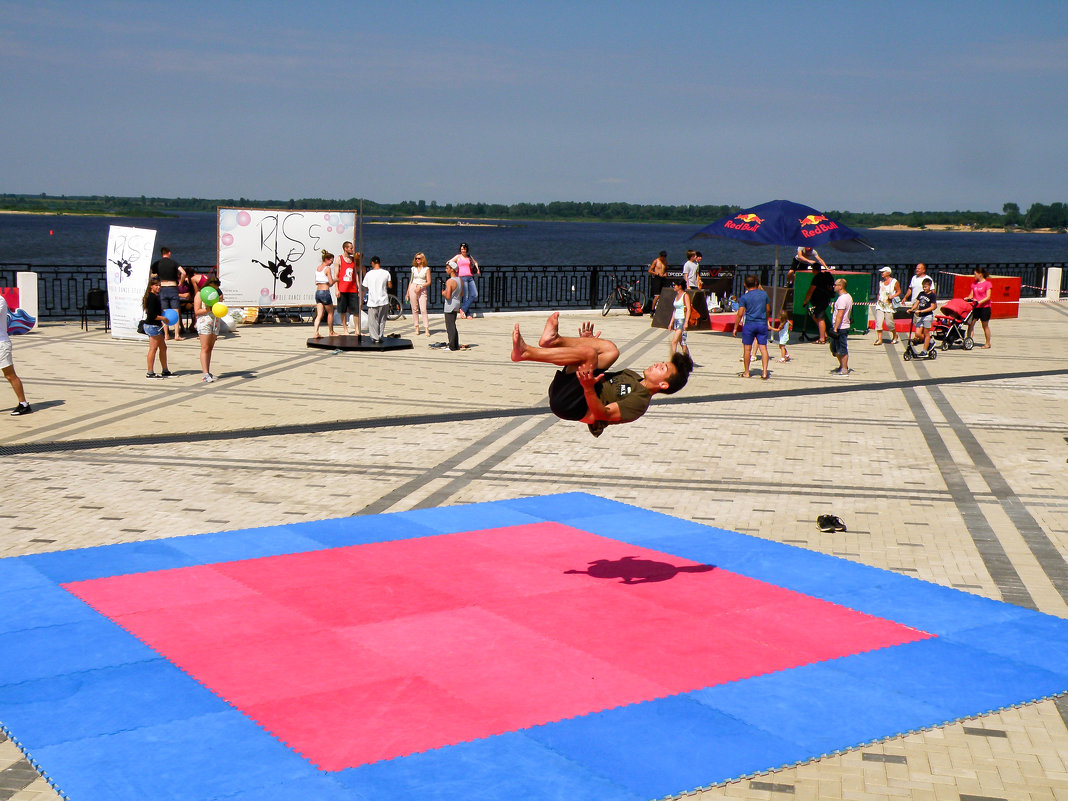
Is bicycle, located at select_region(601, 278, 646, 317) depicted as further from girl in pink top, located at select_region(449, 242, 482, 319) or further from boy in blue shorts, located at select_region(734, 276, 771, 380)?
boy in blue shorts, located at select_region(734, 276, 771, 380)

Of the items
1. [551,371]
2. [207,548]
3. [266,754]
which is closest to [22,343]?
[551,371]

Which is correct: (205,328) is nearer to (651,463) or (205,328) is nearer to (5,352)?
(5,352)

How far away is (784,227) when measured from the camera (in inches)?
930

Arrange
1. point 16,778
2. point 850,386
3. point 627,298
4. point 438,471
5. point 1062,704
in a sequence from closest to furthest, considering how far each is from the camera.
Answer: point 16,778
point 1062,704
point 438,471
point 850,386
point 627,298

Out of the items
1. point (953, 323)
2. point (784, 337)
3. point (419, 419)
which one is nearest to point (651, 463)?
point (419, 419)

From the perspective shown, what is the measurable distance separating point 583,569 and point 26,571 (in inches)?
172

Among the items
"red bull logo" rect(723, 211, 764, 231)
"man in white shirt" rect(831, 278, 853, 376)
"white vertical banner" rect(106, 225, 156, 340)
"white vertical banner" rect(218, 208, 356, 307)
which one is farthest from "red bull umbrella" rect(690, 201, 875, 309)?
"white vertical banner" rect(106, 225, 156, 340)

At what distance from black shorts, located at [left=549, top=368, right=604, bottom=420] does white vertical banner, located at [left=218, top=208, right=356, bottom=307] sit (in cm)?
1884

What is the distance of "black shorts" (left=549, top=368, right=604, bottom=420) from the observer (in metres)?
7.18

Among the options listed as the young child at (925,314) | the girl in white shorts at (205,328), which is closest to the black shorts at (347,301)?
the girl in white shorts at (205,328)

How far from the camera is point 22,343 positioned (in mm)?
21891

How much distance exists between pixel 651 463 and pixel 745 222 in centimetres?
1293

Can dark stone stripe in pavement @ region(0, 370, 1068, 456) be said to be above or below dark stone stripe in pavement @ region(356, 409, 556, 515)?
above

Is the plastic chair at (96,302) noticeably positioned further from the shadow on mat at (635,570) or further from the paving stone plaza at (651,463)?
the shadow on mat at (635,570)
